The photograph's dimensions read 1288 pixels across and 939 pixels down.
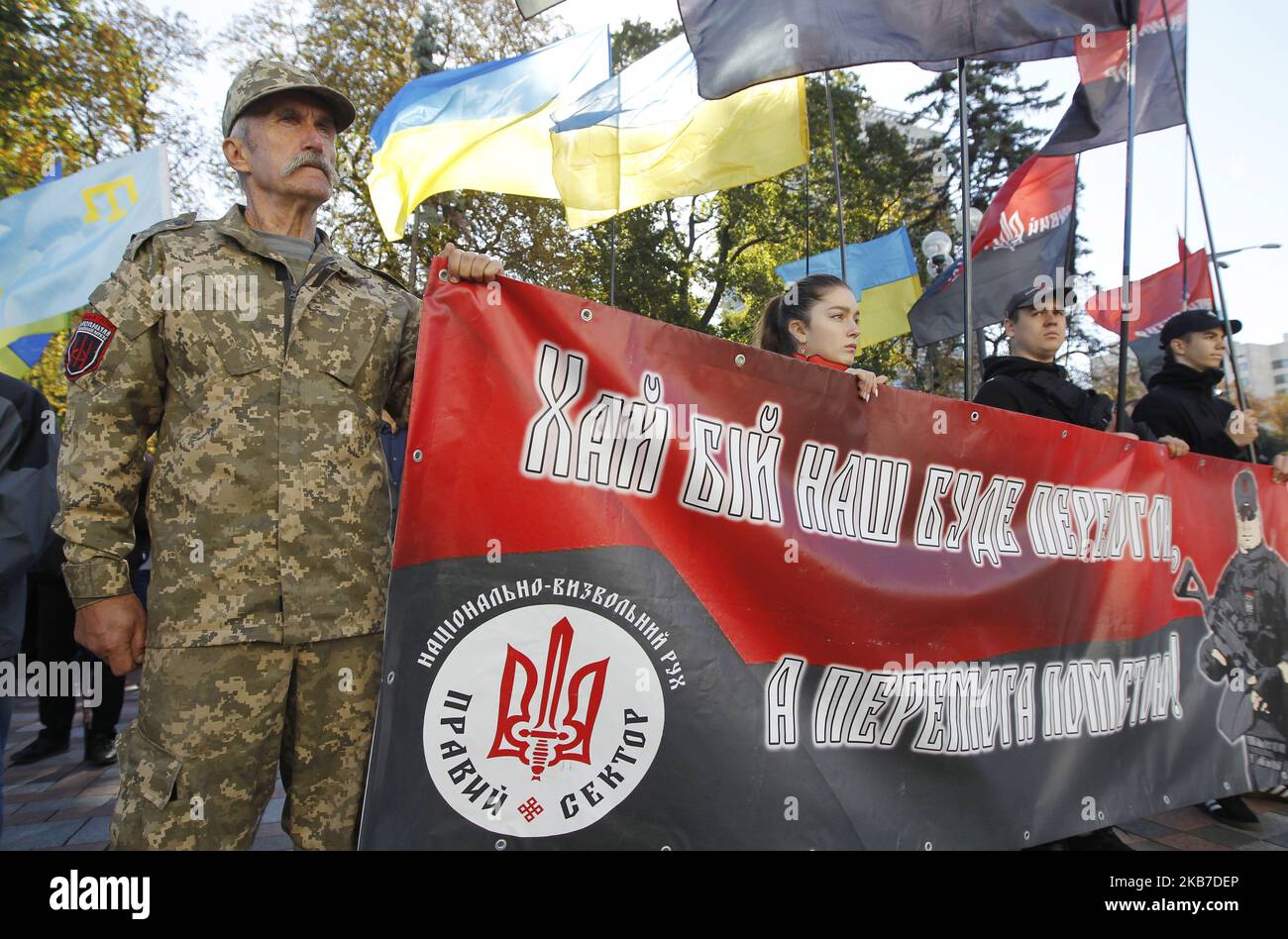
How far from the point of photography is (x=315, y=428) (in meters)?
2.01

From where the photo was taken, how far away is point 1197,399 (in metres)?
4.19

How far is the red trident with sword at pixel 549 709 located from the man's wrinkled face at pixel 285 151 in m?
1.30

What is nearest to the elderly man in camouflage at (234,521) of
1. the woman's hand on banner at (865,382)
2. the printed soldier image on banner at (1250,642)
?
the woman's hand on banner at (865,382)

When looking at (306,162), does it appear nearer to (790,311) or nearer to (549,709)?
(549,709)

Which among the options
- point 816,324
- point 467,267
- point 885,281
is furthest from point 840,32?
point 885,281

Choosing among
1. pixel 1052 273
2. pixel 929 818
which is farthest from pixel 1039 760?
pixel 1052 273

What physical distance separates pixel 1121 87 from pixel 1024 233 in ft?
7.48

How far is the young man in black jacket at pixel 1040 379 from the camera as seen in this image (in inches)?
134

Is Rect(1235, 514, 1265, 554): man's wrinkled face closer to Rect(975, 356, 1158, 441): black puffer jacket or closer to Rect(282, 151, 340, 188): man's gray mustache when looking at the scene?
Rect(975, 356, 1158, 441): black puffer jacket

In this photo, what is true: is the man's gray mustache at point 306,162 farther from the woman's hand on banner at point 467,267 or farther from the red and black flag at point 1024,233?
the red and black flag at point 1024,233

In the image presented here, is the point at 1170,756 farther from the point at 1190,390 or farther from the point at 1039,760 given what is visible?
the point at 1190,390

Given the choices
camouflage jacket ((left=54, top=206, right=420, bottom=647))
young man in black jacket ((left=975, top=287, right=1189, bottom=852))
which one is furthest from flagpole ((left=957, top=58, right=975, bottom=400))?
camouflage jacket ((left=54, top=206, right=420, bottom=647))
